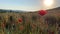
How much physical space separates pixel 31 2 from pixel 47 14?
294 millimetres

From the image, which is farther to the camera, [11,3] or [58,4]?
[58,4]

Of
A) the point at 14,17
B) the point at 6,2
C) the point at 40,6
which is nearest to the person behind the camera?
the point at 14,17

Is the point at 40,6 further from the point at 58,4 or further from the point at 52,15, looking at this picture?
the point at 52,15

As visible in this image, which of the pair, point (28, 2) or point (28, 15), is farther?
Result: point (28, 2)

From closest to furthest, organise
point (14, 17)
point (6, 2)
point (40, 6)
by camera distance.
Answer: point (14, 17) < point (6, 2) < point (40, 6)

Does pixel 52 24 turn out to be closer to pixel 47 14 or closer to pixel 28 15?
pixel 47 14

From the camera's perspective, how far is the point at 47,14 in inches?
36.0

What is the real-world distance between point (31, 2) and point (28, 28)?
0.36 metres

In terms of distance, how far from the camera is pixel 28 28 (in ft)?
2.84

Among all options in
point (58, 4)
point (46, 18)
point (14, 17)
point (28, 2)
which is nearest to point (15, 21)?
point (14, 17)

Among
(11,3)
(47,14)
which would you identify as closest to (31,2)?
(11,3)

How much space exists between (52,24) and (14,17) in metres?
0.28

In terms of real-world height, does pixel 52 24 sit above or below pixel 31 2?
below

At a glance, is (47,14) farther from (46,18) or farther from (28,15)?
(28,15)
